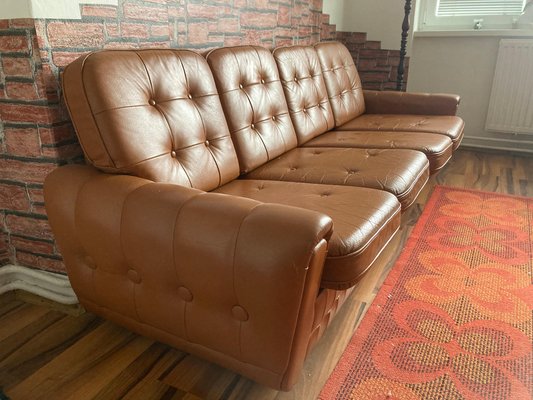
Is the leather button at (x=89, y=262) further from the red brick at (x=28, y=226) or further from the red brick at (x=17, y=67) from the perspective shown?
the red brick at (x=17, y=67)

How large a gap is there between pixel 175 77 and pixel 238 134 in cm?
36

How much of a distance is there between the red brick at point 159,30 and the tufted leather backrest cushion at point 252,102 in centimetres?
21

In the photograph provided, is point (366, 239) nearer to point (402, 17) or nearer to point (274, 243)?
point (274, 243)

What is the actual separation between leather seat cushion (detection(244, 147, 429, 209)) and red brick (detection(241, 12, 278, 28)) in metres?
0.79

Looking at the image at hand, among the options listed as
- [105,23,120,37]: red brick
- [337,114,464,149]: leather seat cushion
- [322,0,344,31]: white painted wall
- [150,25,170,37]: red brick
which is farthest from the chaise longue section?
[322,0,344,31]: white painted wall

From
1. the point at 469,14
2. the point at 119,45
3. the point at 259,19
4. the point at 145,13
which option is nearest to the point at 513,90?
the point at 469,14

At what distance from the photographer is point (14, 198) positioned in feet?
4.77

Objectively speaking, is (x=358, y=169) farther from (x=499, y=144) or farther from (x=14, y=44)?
(x=499, y=144)

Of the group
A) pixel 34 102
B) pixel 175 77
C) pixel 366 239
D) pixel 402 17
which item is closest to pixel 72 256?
pixel 34 102

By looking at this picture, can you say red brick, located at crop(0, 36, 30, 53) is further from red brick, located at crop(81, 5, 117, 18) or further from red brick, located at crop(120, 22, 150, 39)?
red brick, located at crop(120, 22, 150, 39)

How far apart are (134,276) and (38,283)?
626 millimetres

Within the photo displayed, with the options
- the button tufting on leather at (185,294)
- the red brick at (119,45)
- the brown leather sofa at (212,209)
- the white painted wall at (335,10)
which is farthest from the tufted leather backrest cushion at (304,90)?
the button tufting on leather at (185,294)

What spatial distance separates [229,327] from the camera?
103 cm

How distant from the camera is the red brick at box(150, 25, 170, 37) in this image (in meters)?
1.62
